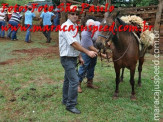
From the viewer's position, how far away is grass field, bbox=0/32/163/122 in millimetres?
3615

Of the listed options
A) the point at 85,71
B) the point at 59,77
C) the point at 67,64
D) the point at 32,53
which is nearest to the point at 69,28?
the point at 67,64

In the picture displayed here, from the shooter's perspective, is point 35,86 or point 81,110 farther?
point 35,86

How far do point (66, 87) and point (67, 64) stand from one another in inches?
26.5

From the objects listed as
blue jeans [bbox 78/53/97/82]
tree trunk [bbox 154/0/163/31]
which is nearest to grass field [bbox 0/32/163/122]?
blue jeans [bbox 78/53/97/82]

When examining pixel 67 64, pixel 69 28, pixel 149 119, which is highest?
pixel 69 28

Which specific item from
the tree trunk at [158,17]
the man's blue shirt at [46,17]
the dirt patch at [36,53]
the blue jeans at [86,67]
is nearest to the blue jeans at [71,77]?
the blue jeans at [86,67]

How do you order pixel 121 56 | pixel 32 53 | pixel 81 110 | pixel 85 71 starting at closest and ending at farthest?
pixel 81 110 < pixel 121 56 < pixel 85 71 < pixel 32 53

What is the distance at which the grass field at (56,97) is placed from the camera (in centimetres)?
362

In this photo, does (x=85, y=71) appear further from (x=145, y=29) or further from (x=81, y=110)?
(x=145, y=29)

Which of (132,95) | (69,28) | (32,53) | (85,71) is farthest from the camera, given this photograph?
(32,53)

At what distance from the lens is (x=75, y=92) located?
365cm

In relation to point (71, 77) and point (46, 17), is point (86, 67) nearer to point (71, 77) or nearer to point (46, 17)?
point (71, 77)

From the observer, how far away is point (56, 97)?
173 inches

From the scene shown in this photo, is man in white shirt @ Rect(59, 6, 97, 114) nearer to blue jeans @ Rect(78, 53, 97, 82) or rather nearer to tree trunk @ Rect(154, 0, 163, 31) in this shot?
blue jeans @ Rect(78, 53, 97, 82)
